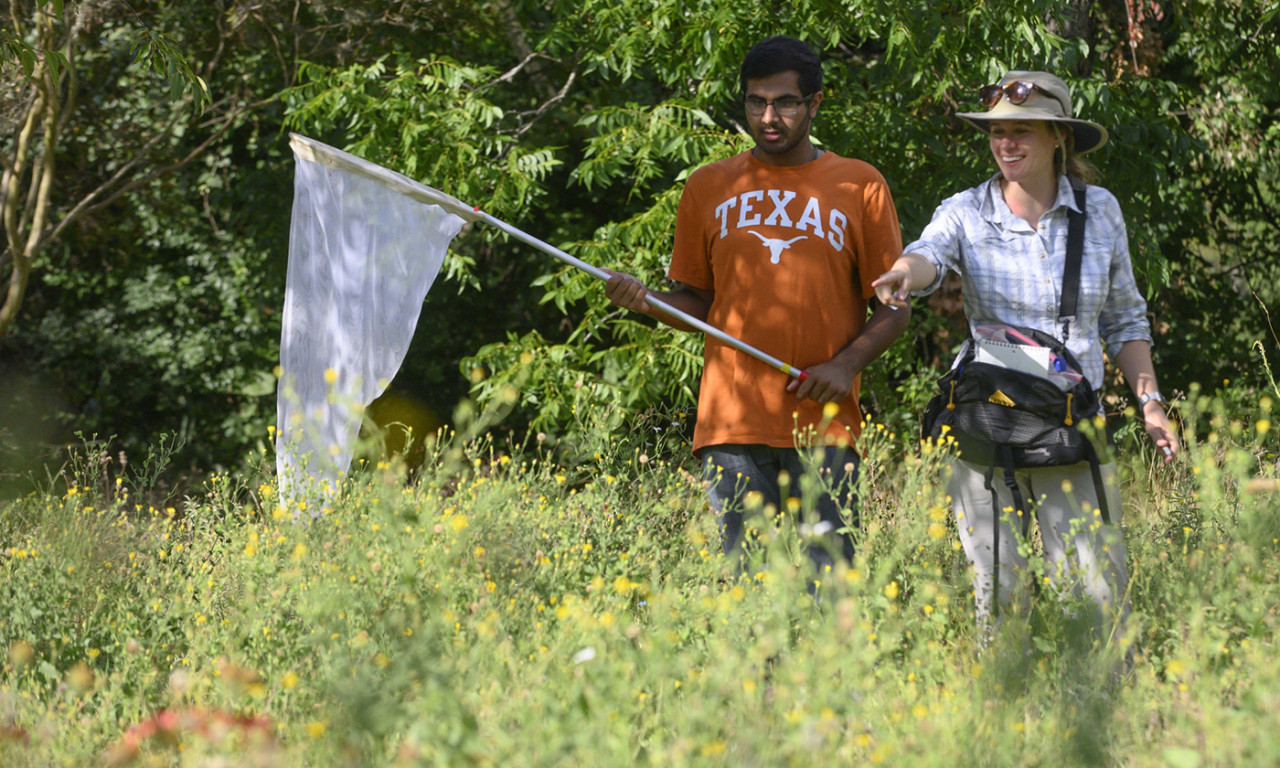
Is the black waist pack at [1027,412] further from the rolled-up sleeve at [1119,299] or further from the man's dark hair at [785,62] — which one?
the man's dark hair at [785,62]

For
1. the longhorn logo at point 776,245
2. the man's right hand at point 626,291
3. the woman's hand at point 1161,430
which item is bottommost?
the woman's hand at point 1161,430

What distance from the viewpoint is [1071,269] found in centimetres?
315

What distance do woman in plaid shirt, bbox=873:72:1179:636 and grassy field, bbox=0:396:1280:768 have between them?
164mm

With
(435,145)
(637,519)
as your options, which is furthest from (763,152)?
(435,145)

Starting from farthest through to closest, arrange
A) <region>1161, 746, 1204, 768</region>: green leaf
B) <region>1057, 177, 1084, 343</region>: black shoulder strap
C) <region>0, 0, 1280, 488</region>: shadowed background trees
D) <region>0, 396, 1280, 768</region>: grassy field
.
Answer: <region>0, 0, 1280, 488</region>: shadowed background trees, <region>1057, 177, 1084, 343</region>: black shoulder strap, <region>0, 396, 1280, 768</region>: grassy field, <region>1161, 746, 1204, 768</region>: green leaf

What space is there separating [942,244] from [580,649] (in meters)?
1.42

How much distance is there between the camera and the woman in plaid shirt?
3.17 m

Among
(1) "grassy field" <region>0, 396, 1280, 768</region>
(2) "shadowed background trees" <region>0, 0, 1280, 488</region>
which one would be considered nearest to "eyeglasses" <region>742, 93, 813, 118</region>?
(1) "grassy field" <region>0, 396, 1280, 768</region>

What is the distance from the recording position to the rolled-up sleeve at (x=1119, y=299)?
10.6 ft

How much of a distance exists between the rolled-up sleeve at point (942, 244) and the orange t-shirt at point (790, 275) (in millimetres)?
125

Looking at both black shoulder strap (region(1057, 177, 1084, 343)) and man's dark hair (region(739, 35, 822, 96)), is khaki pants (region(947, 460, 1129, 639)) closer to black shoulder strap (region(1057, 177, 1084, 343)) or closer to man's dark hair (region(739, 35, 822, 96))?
black shoulder strap (region(1057, 177, 1084, 343))

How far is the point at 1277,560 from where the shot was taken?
3.63 meters

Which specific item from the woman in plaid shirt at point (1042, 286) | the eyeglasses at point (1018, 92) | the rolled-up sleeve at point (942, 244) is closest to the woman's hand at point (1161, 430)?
the woman in plaid shirt at point (1042, 286)

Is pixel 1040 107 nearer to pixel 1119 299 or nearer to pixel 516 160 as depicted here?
pixel 1119 299
